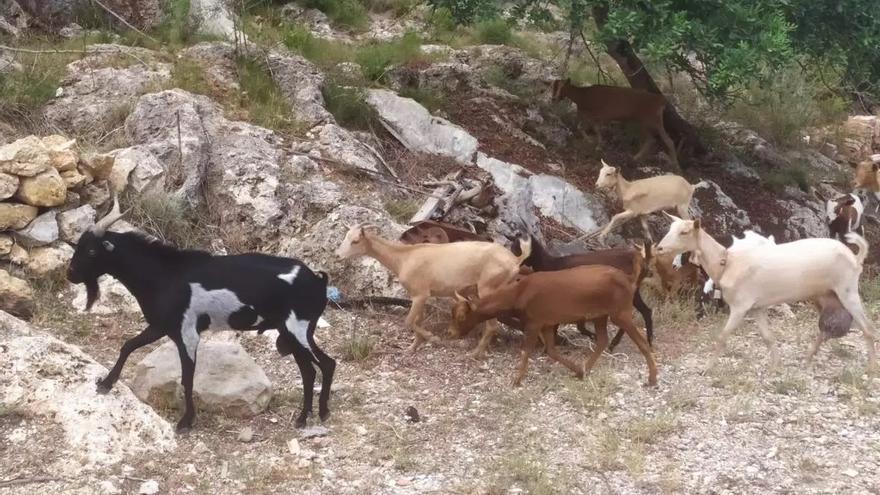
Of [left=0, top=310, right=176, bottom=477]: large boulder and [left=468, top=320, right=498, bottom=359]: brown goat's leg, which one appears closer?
[left=0, top=310, right=176, bottom=477]: large boulder

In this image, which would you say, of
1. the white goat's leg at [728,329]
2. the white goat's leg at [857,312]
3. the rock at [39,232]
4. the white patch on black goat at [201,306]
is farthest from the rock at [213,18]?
the white goat's leg at [857,312]

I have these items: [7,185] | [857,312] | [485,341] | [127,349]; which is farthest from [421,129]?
[127,349]

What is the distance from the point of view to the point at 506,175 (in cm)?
1083

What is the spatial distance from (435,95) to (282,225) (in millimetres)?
4259

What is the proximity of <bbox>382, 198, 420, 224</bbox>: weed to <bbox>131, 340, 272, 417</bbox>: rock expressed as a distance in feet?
11.5

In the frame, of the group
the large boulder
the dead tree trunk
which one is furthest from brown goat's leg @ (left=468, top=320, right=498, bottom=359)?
the dead tree trunk

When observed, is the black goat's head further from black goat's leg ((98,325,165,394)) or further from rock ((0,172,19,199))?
rock ((0,172,19,199))

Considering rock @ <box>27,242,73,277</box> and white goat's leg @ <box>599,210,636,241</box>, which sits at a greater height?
rock @ <box>27,242,73,277</box>

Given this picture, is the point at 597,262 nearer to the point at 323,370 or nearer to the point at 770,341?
the point at 770,341

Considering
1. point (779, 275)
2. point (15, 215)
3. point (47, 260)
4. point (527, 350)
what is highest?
point (15, 215)

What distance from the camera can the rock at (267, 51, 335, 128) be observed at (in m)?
10.6

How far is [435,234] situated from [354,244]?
0.96 m

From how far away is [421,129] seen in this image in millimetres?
11266

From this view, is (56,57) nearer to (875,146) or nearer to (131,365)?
(131,365)
